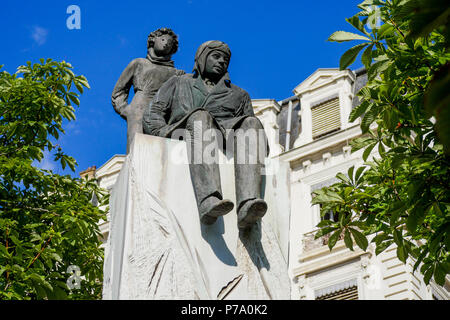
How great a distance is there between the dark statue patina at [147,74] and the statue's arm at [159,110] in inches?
15.3

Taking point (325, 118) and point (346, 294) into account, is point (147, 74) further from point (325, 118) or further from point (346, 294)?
point (325, 118)

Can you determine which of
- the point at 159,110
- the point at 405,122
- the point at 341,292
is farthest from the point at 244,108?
the point at 341,292

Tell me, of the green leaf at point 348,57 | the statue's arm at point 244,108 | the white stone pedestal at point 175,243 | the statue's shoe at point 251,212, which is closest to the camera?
the white stone pedestal at point 175,243

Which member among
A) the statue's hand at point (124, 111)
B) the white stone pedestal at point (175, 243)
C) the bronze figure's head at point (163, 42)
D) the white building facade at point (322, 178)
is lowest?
the white stone pedestal at point (175, 243)

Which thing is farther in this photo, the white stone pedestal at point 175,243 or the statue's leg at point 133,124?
the statue's leg at point 133,124

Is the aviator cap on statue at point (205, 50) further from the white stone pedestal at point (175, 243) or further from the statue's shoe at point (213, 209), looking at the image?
the statue's shoe at point (213, 209)

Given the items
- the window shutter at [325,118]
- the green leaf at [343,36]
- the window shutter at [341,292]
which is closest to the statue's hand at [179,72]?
the green leaf at [343,36]

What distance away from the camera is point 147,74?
26.0ft

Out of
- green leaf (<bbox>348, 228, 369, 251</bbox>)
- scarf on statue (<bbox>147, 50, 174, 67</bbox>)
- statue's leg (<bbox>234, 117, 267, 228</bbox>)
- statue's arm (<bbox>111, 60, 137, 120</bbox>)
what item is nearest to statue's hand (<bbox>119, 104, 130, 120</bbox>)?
statue's arm (<bbox>111, 60, 137, 120</bbox>)

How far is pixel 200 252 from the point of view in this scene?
6.27 m

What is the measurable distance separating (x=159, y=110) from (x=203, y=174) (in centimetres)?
95

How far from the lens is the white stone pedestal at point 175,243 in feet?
19.7

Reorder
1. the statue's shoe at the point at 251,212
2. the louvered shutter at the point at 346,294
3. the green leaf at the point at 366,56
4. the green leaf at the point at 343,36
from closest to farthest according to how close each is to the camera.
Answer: the statue's shoe at the point at 251,212
the green leaf at the point at 343,36
the green leaf at the point at 366,56
the louvered shutter at the point at 346,294
